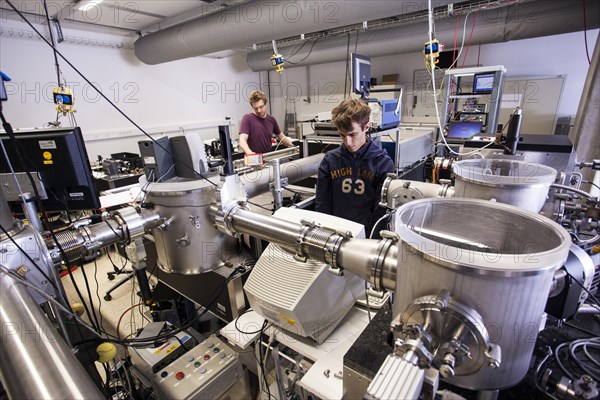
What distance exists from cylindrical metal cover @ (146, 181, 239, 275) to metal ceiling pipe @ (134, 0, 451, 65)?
2.20 meters

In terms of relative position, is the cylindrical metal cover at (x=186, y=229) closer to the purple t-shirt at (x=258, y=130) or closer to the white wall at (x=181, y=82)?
the purple t-shirt at (x=258, y=130)

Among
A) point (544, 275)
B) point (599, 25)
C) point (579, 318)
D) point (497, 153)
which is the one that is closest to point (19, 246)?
point (544, 275)

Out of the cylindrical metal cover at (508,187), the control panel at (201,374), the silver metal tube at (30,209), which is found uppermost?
the cylindrical metal cover at (508,187)

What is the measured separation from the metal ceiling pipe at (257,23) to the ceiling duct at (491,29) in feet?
3.84

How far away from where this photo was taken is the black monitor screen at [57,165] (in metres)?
0.86

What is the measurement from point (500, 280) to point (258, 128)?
2.88 metres

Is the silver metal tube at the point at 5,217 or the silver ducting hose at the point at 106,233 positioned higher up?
the silver metal tube at the point at 5,217

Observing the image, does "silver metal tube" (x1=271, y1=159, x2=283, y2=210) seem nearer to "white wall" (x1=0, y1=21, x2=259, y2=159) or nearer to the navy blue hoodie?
the navy blue hoodie

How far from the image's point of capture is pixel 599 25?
107 inches

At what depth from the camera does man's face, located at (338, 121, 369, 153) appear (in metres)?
1.47

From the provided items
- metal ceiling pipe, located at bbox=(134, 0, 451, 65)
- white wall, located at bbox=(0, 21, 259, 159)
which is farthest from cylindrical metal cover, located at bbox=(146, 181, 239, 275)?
white wall, located at bbox=(0, 21, 259, 159)

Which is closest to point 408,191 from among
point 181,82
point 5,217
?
point 5,217

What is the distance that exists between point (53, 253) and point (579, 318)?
1.25m

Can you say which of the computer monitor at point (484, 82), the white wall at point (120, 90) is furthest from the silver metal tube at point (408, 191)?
the white wall at point (120, 90)
